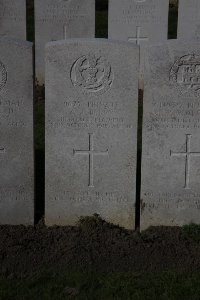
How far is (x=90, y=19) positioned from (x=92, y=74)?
19.3ft

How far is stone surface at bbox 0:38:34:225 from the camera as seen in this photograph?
5570 millimetres

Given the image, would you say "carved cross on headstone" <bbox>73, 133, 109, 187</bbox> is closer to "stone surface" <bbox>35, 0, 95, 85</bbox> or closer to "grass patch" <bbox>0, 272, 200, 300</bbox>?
"grass patch" <bbox>0, 272, 200, 300</bbox>

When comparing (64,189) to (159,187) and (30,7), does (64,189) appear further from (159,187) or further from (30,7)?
(30,7)

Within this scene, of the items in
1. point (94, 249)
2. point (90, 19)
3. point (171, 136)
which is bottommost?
point (94, 249)

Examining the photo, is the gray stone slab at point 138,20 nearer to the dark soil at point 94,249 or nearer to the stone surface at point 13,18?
the stone surface at point 13,18

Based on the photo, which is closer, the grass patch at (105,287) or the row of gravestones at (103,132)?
the grass patch at (105,287)

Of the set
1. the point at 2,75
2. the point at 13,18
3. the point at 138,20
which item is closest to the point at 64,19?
the point at 13,18

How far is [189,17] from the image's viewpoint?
11.6 m

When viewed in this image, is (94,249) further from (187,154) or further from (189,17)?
(189,17)

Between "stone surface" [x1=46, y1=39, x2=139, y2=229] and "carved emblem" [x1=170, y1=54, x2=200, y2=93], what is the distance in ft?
1.21

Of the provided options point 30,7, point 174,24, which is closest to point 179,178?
point 174,24

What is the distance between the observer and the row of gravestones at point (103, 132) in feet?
18.3

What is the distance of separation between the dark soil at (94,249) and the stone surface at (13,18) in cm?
621

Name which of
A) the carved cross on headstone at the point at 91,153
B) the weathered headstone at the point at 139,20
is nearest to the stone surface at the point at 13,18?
the weathered headstone at the point at 139,20
